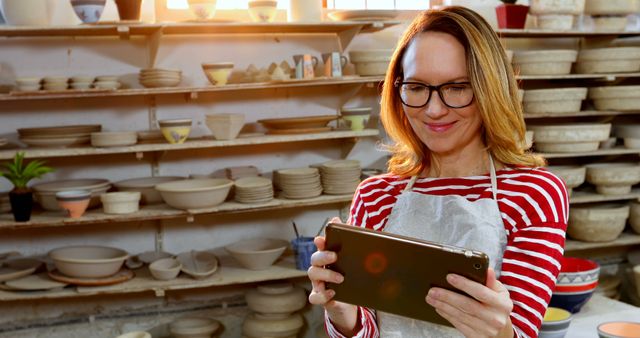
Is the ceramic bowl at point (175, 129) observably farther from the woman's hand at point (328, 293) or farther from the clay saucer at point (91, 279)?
the woman's hand at point (328, 293)

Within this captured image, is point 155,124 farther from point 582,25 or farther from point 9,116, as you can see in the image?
point 582,25

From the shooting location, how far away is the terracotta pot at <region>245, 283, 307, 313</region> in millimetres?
3768

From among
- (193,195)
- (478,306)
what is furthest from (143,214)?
(478,306)

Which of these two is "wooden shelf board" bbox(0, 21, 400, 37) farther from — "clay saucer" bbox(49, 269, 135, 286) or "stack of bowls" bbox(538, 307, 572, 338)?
"stack of bowls" bbox(538, 307, 572, 338)

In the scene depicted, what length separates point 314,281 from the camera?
143 centimetres

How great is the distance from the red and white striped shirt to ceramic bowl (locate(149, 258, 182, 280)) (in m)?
2.14

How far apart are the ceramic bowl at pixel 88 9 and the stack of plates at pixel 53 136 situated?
1.86 feet

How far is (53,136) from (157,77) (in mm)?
602

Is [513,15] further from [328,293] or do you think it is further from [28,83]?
[328,293]

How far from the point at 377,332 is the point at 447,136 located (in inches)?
18.9

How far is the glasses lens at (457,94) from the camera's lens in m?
1.39

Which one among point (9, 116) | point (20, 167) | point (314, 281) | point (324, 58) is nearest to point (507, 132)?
point (314, 281)

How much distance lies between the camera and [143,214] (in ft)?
11.5

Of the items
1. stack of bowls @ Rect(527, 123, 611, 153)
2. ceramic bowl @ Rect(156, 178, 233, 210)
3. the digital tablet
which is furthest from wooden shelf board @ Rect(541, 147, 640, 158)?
the digital tablet
